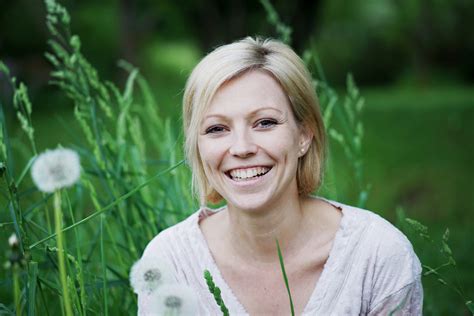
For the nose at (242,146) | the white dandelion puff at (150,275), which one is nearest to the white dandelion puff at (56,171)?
the white dandelion puff at (150,275)

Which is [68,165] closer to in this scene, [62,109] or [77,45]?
[77,45]

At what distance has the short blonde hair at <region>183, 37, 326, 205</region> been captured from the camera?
215cm

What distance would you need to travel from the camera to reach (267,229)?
86.7 inches

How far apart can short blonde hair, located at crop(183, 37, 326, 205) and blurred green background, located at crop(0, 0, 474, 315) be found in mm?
412

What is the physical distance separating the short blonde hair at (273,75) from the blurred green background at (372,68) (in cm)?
41

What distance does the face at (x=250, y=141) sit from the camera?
6.80 feet

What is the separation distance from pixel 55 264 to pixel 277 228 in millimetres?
622

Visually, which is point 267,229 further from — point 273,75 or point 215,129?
point 273,75

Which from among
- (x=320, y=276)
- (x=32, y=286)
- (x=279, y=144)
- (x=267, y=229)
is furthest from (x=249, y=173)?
(x=32, y=286)

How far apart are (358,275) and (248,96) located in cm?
57

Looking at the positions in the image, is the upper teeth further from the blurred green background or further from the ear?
the blurred green background

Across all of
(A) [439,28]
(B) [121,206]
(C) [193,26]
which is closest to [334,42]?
(A) [439,28]

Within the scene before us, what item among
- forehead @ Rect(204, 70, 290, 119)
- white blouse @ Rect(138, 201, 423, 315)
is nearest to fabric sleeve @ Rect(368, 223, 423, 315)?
white blouse @ Rect(138, 201, 423, 315)

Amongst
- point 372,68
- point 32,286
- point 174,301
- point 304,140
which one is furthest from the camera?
point 372,68
